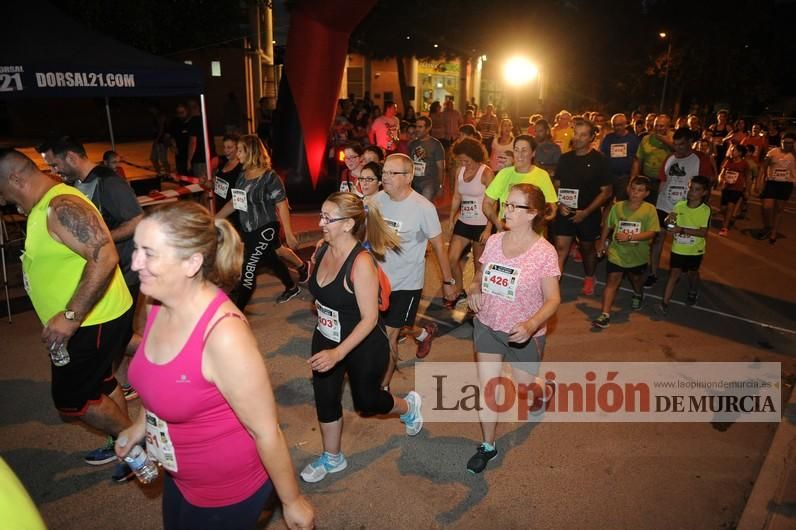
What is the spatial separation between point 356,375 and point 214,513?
148cm

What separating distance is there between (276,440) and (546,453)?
110 inches

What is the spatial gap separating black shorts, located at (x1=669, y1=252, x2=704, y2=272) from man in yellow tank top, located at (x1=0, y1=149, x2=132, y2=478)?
6.15 m

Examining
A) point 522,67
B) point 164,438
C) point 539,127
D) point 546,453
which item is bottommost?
point 546,453

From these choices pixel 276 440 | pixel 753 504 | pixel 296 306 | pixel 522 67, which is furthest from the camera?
pixel 522 67

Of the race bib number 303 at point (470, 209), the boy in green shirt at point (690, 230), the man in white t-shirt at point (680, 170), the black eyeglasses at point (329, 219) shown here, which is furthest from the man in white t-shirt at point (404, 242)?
the man in white t-shirt at point (680, 170)

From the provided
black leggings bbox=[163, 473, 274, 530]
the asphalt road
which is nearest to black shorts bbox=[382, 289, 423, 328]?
the asphalt road

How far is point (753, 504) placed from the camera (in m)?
3.72

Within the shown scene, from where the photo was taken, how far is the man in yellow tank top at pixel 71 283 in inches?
132

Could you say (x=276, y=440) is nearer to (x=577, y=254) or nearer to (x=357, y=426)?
(x=357, y=426)

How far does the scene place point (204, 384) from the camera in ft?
6.79

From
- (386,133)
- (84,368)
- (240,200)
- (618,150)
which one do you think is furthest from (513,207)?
(386,133)

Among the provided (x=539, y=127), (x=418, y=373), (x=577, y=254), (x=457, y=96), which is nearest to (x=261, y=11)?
(x=539, y=127)

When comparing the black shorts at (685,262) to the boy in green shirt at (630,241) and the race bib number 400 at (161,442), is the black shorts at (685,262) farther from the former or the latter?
the race bib number 400 at (161,442)

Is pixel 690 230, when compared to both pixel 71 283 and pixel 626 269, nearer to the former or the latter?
pixel 626 269
